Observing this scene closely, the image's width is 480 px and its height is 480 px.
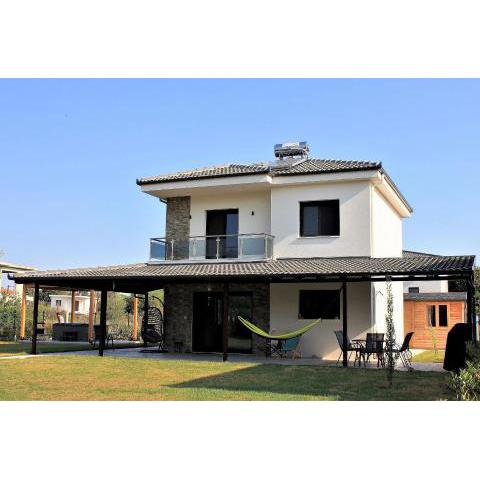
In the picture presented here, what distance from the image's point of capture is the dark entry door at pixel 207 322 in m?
21.3

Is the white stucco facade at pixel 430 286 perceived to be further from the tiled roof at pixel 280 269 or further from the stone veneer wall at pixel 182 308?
the stone veneer wall at pixel 182 308

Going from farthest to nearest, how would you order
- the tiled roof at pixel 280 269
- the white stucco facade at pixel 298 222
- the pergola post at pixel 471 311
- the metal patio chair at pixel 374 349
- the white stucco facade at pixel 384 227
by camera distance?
the white stucco facade at pixel 384 227 < the white stucco facade at pixel 298 222 < the metal patio chair at pixel 374 349 < the tiled roof at pixel 280 269 < the pergola post at pixel 471 311

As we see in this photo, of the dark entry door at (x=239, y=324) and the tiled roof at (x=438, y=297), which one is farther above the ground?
the tiled roof at (x=438, y=297)

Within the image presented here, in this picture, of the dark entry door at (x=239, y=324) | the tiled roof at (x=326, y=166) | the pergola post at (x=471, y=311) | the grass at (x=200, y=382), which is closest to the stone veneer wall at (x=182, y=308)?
the dark entry door at (x=239, y=324)

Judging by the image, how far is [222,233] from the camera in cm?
2192

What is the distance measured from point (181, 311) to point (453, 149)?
36.8 feet

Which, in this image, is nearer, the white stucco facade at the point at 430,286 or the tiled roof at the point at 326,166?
the tiled roof at the point at 326,166

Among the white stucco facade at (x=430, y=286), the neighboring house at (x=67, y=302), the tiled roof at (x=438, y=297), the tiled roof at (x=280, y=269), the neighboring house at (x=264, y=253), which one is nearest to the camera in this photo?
the tiled roof at (x=280, y=269)

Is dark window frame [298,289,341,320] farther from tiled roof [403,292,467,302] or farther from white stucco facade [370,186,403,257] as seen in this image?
tiled roof [403,292,467,302]

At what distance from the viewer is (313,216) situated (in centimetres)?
2045

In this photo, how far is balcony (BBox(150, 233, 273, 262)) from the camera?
66.9ft

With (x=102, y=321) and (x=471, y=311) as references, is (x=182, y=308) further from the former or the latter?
(x=471, y=311)
